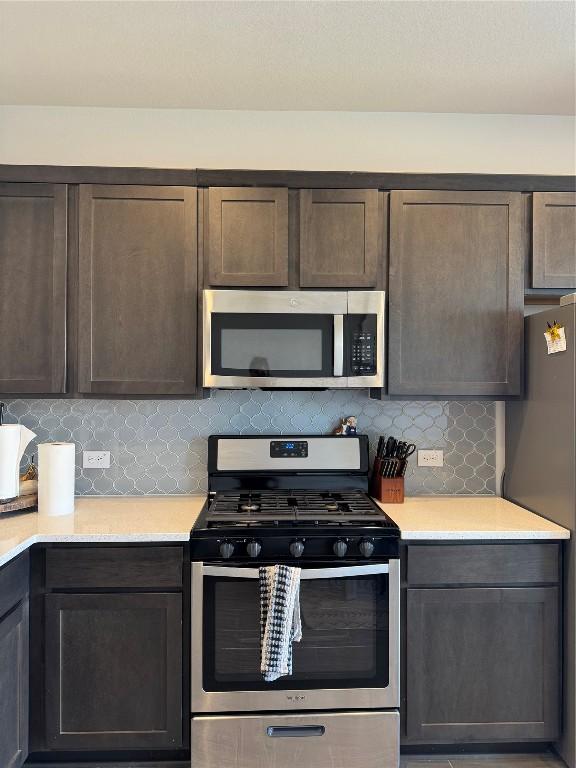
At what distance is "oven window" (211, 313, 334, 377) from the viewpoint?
219cm

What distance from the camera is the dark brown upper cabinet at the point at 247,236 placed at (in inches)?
86.7

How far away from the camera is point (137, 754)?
6.53 feet

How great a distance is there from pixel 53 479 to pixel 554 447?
2.03 metres

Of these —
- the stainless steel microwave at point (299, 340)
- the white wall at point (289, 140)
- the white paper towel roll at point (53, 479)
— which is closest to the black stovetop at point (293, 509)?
the stainless steel microwave at point (299, 340)

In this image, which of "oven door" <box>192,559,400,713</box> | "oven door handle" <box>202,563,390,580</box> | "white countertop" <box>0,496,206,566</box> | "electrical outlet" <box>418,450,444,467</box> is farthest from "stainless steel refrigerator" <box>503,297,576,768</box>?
"white countertop" <box>0,496,206,566</box>

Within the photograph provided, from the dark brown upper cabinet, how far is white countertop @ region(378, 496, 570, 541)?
A: 3.67ft

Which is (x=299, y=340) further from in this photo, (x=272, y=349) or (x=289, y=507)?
(x=289, y=507)

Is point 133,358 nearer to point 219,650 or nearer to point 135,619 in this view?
point 135,619

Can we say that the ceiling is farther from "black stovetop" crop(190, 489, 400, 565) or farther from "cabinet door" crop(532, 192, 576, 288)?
"black stovetop" crop(190, 489, 400, 565)

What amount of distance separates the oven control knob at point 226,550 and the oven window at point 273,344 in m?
0.68

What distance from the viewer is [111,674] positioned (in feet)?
6.25

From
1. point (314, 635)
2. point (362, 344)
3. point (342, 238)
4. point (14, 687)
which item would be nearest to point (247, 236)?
point (342, 238)

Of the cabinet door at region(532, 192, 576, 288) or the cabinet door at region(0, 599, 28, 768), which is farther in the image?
the cabinet door at region(532, 192, 576, 288)

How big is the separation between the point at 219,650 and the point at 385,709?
2.14ft
